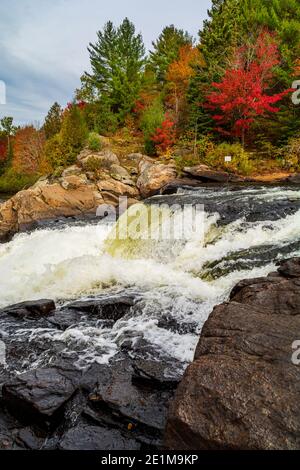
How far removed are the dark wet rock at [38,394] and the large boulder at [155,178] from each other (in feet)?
42.5

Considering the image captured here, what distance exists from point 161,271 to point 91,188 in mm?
10014

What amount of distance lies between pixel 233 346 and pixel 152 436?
1095 millimetres

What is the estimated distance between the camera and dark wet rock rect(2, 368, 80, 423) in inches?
124

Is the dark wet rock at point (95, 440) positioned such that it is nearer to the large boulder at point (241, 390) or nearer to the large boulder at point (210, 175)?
the large boulder at point (241, 390)

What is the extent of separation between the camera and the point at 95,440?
112 inches

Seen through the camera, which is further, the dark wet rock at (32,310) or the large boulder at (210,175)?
the large boulder at (210,175)

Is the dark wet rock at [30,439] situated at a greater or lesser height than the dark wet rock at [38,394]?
lesser

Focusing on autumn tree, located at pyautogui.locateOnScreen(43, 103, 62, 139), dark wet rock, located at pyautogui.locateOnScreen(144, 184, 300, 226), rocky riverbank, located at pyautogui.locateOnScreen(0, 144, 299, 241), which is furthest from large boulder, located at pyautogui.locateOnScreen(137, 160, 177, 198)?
autumn tree, located at pyautogui.locateOnScreen(43, 103, 62, 139)

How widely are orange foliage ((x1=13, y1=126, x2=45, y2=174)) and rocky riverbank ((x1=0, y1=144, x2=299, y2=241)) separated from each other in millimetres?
15511

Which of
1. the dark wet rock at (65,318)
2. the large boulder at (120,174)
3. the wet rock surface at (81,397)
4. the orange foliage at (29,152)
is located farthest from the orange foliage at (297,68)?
A: the orange foliage at (29,152)

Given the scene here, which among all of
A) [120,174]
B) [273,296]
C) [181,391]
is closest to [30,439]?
[181,391]

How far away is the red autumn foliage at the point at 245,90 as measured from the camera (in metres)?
17.1

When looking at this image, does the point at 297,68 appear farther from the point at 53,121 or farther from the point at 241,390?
the point at 53,121

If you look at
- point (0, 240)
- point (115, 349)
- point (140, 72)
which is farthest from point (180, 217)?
point (140, 72)
